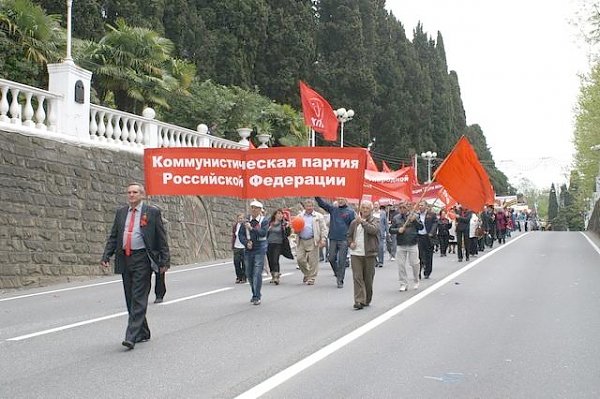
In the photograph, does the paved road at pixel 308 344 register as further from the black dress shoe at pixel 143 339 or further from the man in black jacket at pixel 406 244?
the man in black jacket at pixel 406 244

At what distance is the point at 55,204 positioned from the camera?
51.2ft

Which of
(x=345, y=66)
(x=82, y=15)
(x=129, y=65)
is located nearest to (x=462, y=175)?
(x=129, y=65)

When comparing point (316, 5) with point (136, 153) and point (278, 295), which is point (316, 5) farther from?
point (278, 295)

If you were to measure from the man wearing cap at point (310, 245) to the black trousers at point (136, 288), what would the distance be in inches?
275

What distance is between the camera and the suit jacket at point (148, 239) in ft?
25.9

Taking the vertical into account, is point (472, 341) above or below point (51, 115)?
below

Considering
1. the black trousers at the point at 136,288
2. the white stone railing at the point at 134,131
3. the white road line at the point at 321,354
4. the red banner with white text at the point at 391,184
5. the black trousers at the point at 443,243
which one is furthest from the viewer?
the black trousers at the point at 443,243

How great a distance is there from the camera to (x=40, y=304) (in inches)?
460

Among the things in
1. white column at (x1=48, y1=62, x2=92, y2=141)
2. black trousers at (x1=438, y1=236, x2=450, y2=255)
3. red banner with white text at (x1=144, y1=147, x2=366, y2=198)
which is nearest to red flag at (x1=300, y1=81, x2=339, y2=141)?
black trousers at (x1=438, y1=236, x2=450, y2=255)

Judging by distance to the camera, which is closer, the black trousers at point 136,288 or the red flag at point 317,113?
the black trousers at point 136,288

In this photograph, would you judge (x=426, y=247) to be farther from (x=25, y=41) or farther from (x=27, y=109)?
(x=25, y=41)

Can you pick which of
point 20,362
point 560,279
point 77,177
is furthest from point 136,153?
point 20,362

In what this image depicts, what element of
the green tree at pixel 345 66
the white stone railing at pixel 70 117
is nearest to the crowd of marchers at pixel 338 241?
the white stone railing at pixel 70 117

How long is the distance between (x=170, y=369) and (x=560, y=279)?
11.4 m
